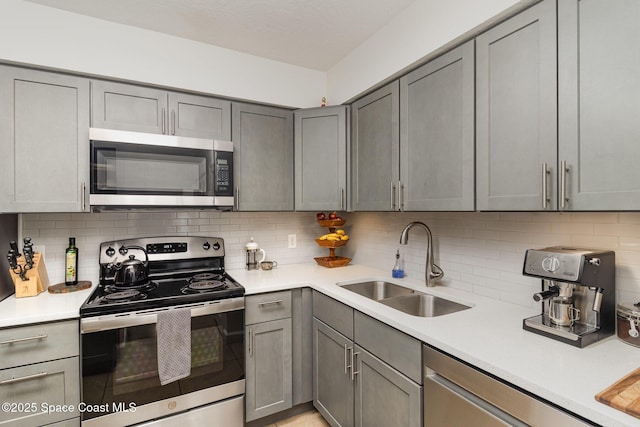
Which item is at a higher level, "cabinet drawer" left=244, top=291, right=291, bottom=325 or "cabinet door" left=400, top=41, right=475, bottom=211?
"cabinet door" left=400, top=41, right=475, bottom=211

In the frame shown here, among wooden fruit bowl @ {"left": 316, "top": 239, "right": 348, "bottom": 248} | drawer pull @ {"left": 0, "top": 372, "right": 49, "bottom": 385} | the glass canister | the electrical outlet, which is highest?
the electrical outlet

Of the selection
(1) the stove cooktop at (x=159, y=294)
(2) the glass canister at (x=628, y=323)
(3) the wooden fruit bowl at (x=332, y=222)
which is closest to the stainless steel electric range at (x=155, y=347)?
(1) the stove cooktop at (x=159, y=294)

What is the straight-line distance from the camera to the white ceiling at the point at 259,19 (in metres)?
1.79

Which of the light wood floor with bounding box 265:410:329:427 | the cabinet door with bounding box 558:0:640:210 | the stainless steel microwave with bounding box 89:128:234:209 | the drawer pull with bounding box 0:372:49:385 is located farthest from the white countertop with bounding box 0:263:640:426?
the light wood floor with bounding box 265:410:329:427

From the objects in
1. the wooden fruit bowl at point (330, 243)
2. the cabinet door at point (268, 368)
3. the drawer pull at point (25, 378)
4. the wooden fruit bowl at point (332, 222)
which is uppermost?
the wooden fruit bowl at point (332, 222)

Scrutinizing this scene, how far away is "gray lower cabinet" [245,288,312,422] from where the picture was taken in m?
1.97

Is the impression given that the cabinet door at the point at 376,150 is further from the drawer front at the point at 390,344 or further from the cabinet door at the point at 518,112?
the drawer front at the point at 390,344

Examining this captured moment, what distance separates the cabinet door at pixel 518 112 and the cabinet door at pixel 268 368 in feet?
4.68

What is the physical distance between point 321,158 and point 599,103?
1.64 meters

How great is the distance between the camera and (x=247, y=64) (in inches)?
92.4

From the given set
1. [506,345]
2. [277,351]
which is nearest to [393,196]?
[506,345]

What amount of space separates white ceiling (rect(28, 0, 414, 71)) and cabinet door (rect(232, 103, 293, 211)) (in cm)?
46

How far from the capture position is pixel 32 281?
5.81ft

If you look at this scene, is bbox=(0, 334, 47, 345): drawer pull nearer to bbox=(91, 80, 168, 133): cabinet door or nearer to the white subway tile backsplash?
the white subway tile backsplash
